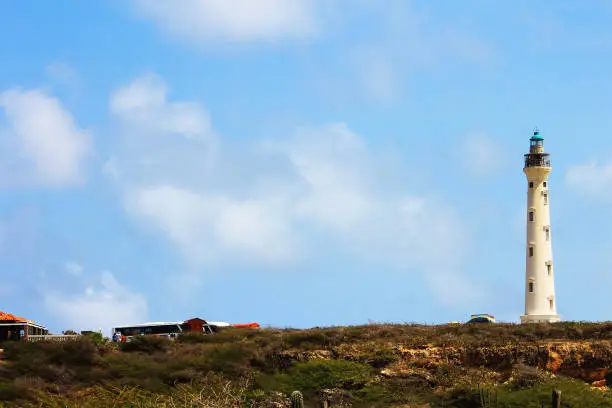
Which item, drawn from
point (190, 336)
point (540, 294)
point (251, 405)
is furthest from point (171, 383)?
point (540, 294)

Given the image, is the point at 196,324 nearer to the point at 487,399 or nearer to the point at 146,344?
the point at 146,344

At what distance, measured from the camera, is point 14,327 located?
198ft

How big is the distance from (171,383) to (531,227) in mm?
37328

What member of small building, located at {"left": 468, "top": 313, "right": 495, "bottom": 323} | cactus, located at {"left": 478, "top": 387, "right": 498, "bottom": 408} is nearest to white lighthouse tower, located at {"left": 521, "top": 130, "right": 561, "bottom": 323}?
small building, located at {"left": 468, "top": 313, "right": 495, "bottom": 323}

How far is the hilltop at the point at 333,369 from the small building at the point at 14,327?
6.31m

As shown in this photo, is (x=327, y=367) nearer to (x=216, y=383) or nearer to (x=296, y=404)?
(x=216, y=383)

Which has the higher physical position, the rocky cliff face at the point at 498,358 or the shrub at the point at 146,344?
the shrub at the point at 146,344

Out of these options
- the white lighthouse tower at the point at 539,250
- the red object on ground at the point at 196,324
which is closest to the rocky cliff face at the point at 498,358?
the red object on ground at the point at 196,324

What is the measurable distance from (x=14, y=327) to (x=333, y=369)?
72.4 ft

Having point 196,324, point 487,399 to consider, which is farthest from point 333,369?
point 196,324

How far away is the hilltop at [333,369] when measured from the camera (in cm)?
4394

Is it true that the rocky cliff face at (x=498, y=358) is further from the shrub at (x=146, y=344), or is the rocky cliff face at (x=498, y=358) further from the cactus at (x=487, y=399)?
the shrub at (x=146, y=344)

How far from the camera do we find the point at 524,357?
47.3m

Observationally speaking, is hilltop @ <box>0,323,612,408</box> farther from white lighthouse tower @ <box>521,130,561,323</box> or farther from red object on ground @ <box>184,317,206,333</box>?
white lighthouse tower @ <box>521,130,561,323</box>
